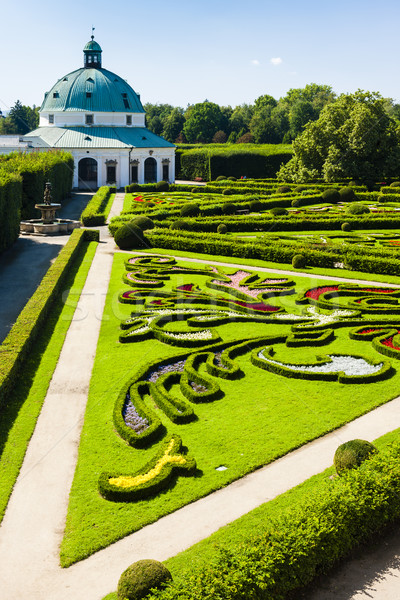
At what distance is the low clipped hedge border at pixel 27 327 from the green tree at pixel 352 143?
1582 inches

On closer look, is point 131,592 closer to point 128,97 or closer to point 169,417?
point 169,417

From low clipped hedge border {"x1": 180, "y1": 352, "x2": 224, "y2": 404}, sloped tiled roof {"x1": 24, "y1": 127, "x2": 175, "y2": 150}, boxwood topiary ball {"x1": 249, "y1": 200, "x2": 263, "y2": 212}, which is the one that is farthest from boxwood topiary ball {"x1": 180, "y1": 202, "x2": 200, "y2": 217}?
sloped tiled roof {"x1": 24, "y1": 127, "x2": 175, "y2": 150}

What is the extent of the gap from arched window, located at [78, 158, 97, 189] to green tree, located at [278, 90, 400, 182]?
80.2 feet

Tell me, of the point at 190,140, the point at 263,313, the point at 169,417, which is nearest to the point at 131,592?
the point at 169,417

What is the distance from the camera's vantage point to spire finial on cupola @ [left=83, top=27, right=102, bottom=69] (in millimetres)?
82000

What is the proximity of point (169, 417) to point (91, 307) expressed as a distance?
32.4 ft

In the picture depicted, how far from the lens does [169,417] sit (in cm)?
1284

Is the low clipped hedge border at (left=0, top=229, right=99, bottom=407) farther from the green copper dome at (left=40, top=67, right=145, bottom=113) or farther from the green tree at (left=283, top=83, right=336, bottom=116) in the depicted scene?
the green tree at (left=283, top=83, right=336, bottom=116)

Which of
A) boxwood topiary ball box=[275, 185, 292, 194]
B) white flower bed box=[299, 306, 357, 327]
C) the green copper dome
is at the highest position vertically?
the green copper dome

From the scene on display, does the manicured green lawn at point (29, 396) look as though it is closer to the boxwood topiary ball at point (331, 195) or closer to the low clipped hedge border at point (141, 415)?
the low clipped hedge border at point (141, 415)

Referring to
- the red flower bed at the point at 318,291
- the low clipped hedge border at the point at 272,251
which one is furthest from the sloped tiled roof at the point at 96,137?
the red flower bed at the point at 318,291

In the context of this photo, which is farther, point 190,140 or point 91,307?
point 190,140

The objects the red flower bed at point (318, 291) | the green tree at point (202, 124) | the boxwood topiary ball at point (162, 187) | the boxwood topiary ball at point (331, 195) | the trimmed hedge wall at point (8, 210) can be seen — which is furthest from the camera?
the green tree at point (202, 124)

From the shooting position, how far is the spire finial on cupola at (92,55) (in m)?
82.0
